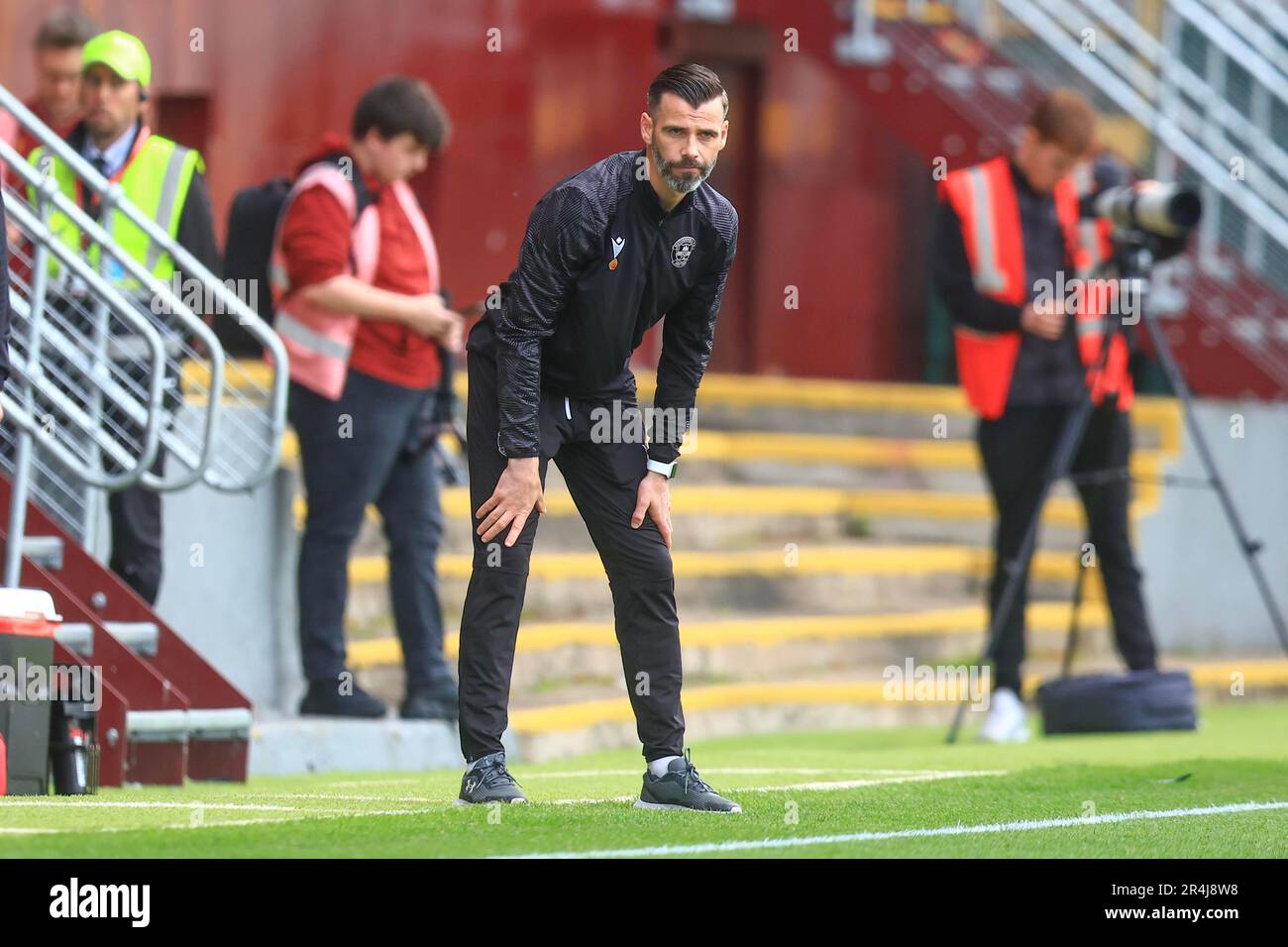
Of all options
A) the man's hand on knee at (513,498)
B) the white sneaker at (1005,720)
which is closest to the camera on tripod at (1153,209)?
the white sneaker at (1005,720)

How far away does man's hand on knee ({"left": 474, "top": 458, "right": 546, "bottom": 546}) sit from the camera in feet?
20.5

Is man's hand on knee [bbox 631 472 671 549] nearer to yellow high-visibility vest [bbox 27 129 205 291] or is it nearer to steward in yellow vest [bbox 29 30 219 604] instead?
steward in yellow vest [bbox 29 30 219 604]

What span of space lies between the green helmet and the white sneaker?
13.8 feet

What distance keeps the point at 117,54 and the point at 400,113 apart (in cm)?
109

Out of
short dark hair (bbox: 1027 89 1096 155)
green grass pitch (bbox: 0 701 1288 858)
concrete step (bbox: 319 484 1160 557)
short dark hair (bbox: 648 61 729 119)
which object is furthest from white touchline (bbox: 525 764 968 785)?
concrete step (bbox: 319 484 1160 557)

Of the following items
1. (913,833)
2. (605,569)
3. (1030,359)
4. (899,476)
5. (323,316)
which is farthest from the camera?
(899,476)

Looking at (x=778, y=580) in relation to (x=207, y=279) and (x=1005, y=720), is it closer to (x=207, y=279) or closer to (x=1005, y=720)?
(x=1005, y=720)

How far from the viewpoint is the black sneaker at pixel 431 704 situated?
934 cm

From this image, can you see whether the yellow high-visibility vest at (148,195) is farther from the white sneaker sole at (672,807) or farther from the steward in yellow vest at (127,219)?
the white sneaker sole at (672,807)

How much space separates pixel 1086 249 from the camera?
34.6 feet

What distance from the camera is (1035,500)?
10.2m

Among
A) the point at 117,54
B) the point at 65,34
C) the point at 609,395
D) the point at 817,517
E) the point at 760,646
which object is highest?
the point at 65,34
